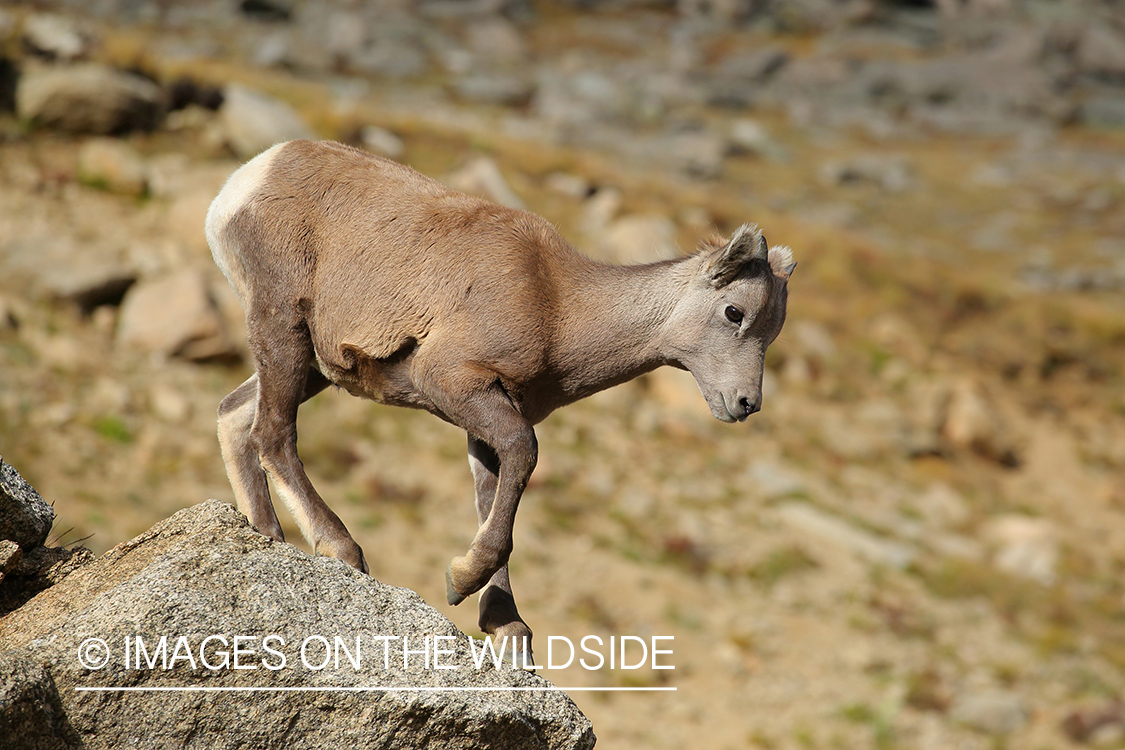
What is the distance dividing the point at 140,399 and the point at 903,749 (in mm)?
14506

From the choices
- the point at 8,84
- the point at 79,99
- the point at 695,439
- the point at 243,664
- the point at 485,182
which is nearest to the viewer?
the point at 243,664

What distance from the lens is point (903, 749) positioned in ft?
56.1

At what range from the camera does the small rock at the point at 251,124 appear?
25.8 meters

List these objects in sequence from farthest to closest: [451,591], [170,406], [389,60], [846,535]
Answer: [389,60]
[846,535]
[170,406]
[451,591]


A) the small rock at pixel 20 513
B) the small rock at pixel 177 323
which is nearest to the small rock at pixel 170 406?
the small rock at pixel 177 323

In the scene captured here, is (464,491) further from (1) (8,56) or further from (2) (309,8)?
(2) (309,8)

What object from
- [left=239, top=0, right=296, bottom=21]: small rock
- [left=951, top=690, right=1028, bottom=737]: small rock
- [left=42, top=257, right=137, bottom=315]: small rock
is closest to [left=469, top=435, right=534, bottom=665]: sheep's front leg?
[left=951, top=690, right=1028, bottom=737]: small rock

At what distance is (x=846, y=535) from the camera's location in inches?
887

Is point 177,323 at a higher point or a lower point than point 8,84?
lower

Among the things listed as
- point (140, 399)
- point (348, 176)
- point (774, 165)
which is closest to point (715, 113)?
point (774, 165)

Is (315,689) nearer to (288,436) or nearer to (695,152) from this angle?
(288,436)

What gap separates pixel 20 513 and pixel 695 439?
19516mm

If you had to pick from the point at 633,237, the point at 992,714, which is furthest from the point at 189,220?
the point at 992,714

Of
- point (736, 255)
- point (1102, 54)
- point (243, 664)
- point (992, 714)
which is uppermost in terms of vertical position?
point (736, 255)
